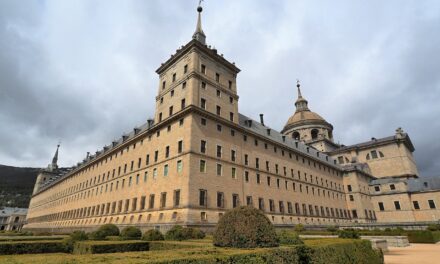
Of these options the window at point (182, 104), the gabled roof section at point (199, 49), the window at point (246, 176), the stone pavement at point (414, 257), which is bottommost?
the stone pavement at point (414, 257)

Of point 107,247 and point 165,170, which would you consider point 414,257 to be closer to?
point 107,247

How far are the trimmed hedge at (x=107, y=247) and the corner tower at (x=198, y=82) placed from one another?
2016 centimetres

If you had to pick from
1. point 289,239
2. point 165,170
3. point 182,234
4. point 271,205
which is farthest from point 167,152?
point 289,239

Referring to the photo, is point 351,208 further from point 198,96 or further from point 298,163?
point 198,96

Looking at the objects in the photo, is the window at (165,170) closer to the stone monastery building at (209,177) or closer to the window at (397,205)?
the stone monastery building at (209,177)

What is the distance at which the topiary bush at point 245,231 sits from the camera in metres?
10.4

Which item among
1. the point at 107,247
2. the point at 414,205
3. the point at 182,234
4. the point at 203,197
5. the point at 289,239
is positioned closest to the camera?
the point at 289,239

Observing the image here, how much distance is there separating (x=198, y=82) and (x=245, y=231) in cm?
2666

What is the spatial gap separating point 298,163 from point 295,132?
38.9 meters

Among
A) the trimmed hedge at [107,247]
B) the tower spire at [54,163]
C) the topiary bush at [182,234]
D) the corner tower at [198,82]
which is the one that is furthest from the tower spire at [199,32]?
the tower spire at [54,163]

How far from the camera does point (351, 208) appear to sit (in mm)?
60500

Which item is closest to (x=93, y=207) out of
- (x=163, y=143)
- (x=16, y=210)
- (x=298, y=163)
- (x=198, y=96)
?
(x=163, y=143)

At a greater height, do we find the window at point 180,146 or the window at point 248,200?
the window at point 180,146

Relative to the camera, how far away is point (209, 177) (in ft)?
101
